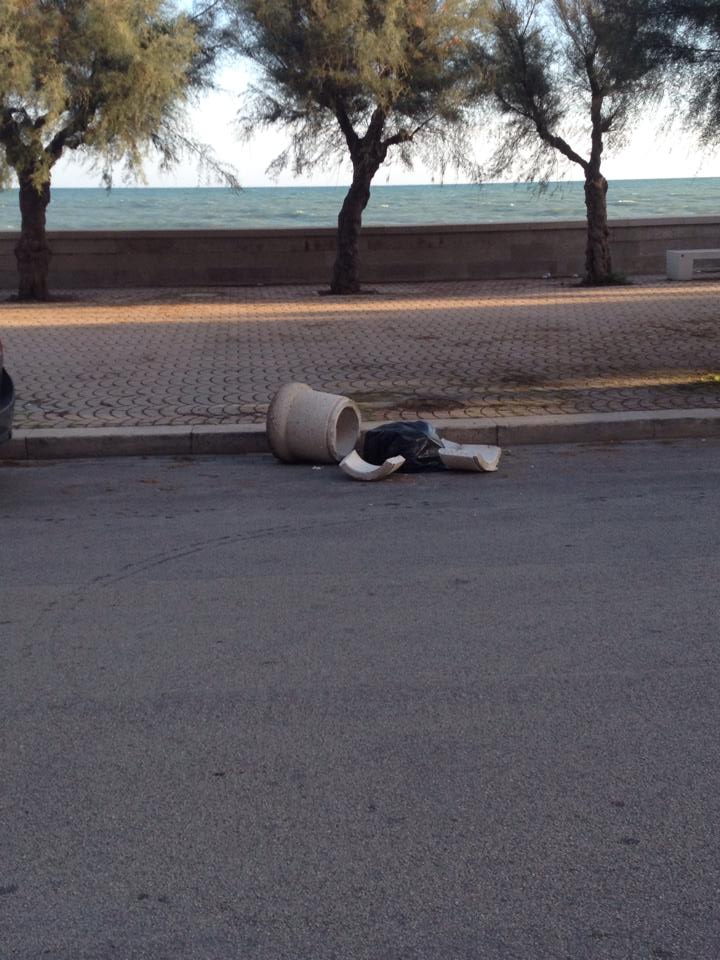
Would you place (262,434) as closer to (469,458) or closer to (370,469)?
(370,469)

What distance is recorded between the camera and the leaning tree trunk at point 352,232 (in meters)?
22.2

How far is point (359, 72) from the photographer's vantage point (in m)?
20.5

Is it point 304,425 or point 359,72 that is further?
point 359,72

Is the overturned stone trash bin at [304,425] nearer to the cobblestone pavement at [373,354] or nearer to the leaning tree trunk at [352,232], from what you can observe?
the cobblestone pavement at [373,354]

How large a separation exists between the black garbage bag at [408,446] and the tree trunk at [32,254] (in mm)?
13760

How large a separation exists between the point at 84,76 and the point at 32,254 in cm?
316

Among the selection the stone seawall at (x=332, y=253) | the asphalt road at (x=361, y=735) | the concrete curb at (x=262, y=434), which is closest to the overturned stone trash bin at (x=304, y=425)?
the concrete curb at (x=262, y=434)

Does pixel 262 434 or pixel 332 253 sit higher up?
pixel 332 253

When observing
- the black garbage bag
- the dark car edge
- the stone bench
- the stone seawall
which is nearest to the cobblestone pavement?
the black garbage bag

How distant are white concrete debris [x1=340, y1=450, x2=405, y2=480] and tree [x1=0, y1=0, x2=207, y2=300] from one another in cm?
1261

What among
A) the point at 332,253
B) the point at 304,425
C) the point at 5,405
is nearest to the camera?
the point at 5,405

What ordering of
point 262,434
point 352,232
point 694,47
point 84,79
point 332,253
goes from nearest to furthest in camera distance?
point 262,434 → point 694,47 → point 84,79 → point 352,232 → point 332,253

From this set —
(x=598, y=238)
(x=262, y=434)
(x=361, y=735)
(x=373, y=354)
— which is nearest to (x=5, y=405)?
(x=262, y=434)

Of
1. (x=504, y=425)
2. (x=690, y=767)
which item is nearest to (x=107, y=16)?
(x=504, y=425)
